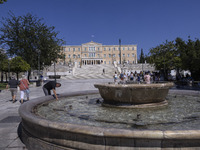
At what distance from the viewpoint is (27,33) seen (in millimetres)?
25141

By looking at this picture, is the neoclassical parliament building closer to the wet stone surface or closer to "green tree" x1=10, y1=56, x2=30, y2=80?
"green tree" x1=10, y1=56, x2=30, y2=80

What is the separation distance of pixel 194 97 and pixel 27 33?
892 inches

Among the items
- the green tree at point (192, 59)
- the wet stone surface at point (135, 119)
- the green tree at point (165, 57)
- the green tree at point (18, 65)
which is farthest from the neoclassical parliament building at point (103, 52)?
the wet stone surface at point (135, 119)

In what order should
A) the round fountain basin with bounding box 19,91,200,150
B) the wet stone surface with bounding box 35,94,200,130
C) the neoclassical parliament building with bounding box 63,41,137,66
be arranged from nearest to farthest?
the round fountain basin with bounding box 19,91,200,150 < the wet stone surface with bounding box 35,94,200,130 < the neoclassical parliament building with bounding box 63,41,137,66

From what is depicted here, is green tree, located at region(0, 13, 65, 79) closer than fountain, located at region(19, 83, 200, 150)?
No

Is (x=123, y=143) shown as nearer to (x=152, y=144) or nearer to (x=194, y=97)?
(x=152, y=144)

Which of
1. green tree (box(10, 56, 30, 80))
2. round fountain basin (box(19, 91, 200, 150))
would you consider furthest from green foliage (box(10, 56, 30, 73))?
round fountain basin (box(19, 91, 200, 150))

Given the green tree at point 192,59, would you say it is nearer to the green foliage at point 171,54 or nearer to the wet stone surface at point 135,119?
the green foliage at point 171,54

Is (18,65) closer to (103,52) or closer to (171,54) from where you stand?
(171,54)

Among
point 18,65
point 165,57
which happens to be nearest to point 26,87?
point 18,65

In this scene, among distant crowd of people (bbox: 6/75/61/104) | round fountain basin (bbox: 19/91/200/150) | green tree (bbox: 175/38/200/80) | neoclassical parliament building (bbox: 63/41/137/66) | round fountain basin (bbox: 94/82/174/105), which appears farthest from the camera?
neoclassical parliament building (bbox: 63/41/137/66)

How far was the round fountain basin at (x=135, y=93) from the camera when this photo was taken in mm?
5176

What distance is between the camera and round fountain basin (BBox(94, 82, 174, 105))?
5.18 m

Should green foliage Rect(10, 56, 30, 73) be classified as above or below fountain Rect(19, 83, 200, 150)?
above
